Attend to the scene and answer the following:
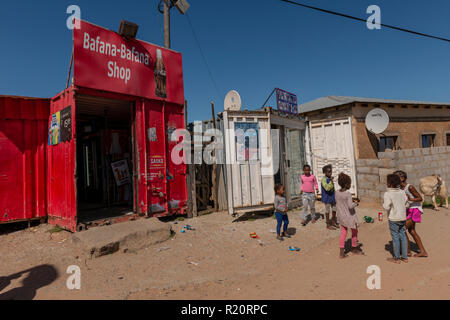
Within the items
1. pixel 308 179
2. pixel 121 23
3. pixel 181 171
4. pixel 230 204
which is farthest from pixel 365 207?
pixel 121 23

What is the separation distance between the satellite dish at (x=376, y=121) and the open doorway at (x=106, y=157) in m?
8.70

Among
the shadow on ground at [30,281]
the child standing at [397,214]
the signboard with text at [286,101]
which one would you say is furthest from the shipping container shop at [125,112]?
the child standing at [397,214]

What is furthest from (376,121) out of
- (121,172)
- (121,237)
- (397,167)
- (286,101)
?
(121,172)

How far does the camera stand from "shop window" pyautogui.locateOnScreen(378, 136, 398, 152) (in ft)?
37.2

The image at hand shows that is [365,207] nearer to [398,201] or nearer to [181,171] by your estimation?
[398,201]

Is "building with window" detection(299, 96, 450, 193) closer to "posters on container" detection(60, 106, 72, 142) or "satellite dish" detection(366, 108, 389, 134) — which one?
"satellite dish" detection(366, 108, 389, 134)

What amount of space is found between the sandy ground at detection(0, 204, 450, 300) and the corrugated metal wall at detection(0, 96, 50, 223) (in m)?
0.66

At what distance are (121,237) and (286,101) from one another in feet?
22.2

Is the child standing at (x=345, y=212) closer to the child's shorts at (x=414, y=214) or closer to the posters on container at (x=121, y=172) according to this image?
the child's shorts at (x=414, y=214)

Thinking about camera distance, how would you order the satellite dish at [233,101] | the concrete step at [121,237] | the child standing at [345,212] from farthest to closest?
the satellite dish at [233,101] < the concrete step at [121,237] < the child standing at [345,212]

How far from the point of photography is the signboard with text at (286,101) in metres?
8.81

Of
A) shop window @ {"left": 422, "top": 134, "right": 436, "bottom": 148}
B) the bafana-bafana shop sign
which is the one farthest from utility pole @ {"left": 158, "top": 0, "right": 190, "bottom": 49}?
shop window @ {"left": 422, "top": 134, "right": 436, "bottom": 148}

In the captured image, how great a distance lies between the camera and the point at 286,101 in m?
9.20

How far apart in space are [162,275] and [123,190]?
6.46m
